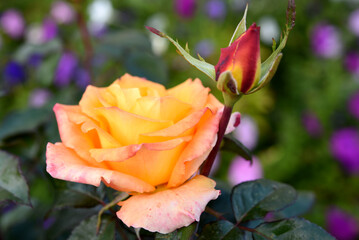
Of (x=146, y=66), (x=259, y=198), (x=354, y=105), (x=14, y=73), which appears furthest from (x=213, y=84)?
(x=259, y=198)

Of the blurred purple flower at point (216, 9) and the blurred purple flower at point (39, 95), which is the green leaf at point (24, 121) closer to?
the blurred purple flower at point (39, 95)

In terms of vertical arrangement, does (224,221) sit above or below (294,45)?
above

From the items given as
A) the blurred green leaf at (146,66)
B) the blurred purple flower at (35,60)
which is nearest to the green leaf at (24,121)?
the blurred green leaf at (146,66)

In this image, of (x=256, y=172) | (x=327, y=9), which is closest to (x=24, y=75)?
(x=256, y=172)

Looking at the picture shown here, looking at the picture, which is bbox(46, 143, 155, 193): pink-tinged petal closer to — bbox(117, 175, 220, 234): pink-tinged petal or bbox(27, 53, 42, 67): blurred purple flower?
bbox(117, 175, 220, 234): pink-tinged petal

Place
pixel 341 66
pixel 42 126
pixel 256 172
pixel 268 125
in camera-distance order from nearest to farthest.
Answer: pixel 42 126 → pixel 256 172 → pixel 341 66 → pixel 268 125

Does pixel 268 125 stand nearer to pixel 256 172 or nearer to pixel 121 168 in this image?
pixel 256 172
